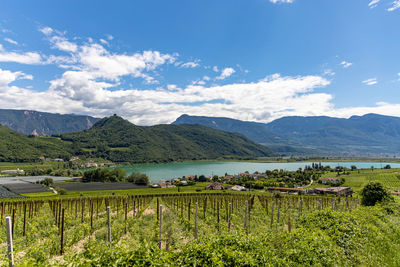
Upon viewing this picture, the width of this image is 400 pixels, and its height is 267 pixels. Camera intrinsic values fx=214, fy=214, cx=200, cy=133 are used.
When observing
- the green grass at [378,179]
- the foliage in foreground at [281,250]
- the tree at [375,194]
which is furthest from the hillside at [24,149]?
the foliage in foreground at [281,250]

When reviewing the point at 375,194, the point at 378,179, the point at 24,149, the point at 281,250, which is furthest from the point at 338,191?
the point at 24,149

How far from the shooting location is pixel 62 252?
912 centimetres

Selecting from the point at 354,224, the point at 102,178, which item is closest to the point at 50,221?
the point at 354,224

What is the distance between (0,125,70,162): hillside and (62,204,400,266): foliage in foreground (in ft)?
610

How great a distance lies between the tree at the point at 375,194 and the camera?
19.2 meters

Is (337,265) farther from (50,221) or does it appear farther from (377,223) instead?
(50,221)

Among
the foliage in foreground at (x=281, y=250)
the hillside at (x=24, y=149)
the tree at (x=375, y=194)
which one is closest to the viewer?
the foliage in foreground at (x=281, y=250)

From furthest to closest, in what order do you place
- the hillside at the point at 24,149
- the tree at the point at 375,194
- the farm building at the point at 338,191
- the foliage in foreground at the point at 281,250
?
the hillside at the point at 24,149 → the farm building at the point at 338,191 → the tree at the point at 375,194 → the foliage in foreground at the point at 281,250

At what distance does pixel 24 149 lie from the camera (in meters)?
160

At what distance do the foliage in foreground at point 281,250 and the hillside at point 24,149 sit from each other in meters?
186

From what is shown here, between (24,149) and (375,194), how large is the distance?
667ft

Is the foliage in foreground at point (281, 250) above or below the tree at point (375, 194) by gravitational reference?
above

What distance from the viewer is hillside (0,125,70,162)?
484 feet

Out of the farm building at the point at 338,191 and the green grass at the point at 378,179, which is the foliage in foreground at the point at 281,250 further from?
the farm building at the point at 338,191
